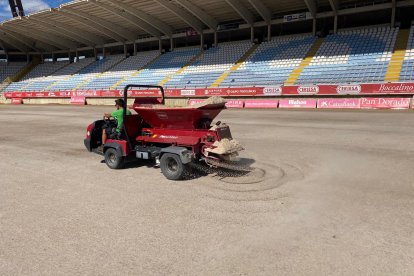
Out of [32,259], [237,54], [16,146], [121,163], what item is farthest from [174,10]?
[32,259]

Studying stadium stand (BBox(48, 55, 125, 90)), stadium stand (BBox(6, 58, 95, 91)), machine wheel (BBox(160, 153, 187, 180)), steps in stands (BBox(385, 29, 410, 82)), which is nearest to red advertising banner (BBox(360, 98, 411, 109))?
steps in stands (BBox(385, 29, 410, 82))

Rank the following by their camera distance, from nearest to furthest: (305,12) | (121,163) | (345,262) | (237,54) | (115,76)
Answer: (345,262) → (121,163) → (305,12) → (237,54) → (115,76)

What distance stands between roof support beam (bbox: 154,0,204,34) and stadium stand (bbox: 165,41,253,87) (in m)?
2.90

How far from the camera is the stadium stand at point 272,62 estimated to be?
24.9m

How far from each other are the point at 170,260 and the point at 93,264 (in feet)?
2.36

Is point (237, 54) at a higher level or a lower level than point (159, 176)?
higher

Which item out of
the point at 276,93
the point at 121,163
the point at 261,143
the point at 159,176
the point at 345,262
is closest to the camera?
the point at 345,262

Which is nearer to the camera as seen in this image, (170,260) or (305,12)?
(170,260)

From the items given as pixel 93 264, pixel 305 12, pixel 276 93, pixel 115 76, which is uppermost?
pixel 305 12

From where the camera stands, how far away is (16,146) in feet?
29.9

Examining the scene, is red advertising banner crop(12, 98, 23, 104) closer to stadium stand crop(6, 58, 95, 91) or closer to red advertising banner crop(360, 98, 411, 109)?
stadium stand crop(6, 58, 95, 91)

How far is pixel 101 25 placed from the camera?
31953 mm

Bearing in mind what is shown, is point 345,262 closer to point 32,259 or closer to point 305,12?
point 32,259

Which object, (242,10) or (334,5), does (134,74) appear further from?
(334,5)
